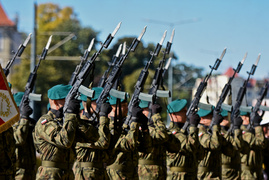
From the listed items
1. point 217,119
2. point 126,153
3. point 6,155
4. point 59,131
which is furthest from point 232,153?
point 6,155

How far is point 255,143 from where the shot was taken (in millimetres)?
12961

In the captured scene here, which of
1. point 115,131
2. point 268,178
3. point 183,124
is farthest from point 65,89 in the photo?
point 268,178

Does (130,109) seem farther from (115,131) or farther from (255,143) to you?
(255,143)

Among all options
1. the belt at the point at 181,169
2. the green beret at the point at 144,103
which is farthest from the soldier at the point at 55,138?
the belt at the point at 181,169

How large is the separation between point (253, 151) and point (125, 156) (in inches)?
197

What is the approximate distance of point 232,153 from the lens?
11633 millimetres

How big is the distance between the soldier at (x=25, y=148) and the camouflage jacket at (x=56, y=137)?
4.50ft

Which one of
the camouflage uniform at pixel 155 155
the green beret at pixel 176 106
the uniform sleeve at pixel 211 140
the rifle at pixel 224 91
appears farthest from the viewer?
the rifle at pixel 224 91

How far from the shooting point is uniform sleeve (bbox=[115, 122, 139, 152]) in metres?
8.73

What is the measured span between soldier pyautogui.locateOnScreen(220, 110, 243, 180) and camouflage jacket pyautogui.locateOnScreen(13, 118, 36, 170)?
3977 mm

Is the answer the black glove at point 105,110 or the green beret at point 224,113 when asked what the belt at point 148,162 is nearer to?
the black glove at point 105,110

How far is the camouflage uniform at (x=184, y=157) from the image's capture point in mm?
9930

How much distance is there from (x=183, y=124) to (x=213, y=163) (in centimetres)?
128

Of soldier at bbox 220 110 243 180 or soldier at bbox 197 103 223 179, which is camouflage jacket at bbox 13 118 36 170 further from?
soldier at bbox 220 110 243 180
